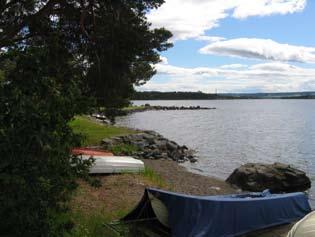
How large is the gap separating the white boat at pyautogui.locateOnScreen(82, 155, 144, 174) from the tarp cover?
582cm

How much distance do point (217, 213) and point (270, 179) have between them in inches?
478

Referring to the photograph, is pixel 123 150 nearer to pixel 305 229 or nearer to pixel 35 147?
pixel 305 229

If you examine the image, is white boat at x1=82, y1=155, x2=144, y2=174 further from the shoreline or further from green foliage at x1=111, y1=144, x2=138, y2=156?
green foliage at x1=111, y1=144, x2=138, y2=156

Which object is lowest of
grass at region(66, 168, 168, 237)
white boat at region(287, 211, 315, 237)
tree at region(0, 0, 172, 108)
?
grass at region(66, 168, 168, 237)

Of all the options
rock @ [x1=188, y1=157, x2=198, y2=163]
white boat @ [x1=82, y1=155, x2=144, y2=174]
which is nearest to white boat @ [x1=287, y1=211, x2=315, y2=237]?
white boat @ [x1=82, y1=155, x2=144, y2=174]

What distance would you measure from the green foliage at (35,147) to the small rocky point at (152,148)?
20.3 metres

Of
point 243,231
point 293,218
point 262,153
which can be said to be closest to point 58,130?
point 243,231

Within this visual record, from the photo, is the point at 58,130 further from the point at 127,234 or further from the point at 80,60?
the point at 80,60

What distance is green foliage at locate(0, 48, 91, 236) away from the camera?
18.4 ft

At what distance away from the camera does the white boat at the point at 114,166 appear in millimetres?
16281

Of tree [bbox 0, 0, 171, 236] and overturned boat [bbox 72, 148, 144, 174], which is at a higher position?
tree [bbox 0, 0, 171, 236]

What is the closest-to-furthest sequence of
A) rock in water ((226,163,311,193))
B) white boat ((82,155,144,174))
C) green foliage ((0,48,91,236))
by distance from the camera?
green foliage ((0,48,91,236)) → white boat ((82,155,144,174)) → rock in water ((226,163,311,193))

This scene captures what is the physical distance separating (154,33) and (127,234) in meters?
11.8

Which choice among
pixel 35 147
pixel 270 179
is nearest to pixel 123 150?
pixel 270 179
